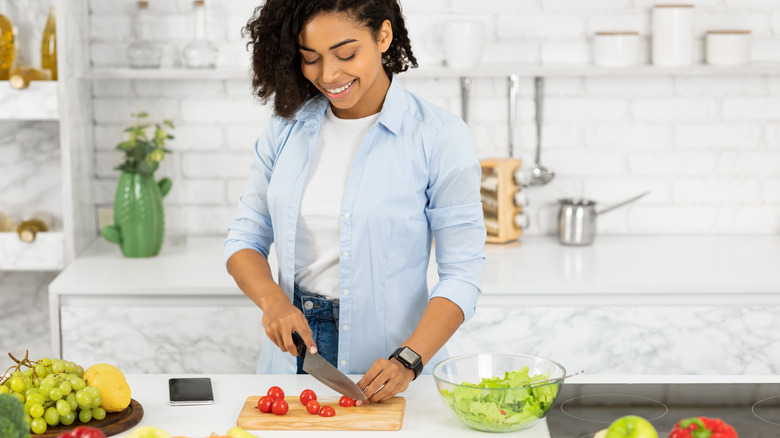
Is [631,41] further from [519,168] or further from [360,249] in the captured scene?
[360,249]

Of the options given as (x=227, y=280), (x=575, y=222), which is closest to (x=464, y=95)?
(x=575, y=222)

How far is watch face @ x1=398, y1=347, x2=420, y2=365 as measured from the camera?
1.63 metres

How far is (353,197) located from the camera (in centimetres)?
182

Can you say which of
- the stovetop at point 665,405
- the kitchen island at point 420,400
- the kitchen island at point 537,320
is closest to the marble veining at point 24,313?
the kitchen island at point 537,320

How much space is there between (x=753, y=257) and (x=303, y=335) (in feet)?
6.11

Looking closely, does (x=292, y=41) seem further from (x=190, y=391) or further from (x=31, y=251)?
(x=31, y=251)

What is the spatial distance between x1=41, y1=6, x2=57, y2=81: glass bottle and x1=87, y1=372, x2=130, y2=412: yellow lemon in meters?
1.76

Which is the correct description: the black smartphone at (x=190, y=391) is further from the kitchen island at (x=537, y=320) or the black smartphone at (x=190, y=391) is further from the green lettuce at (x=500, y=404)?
the kitchen island at (x=537, y=320)

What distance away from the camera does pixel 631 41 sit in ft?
10.1

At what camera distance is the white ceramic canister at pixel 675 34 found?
3.05m

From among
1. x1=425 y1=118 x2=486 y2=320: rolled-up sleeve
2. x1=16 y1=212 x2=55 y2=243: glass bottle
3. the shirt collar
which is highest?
the shirt collar

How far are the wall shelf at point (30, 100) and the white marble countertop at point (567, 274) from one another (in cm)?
51

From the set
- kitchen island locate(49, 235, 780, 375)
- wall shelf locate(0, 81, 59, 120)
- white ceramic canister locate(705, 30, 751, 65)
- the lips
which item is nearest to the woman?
the lips

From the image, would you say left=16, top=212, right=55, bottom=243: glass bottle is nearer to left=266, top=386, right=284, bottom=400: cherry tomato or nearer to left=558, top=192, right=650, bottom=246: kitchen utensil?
left=266, top=386, right=284, bottom=400: cherry tomato
